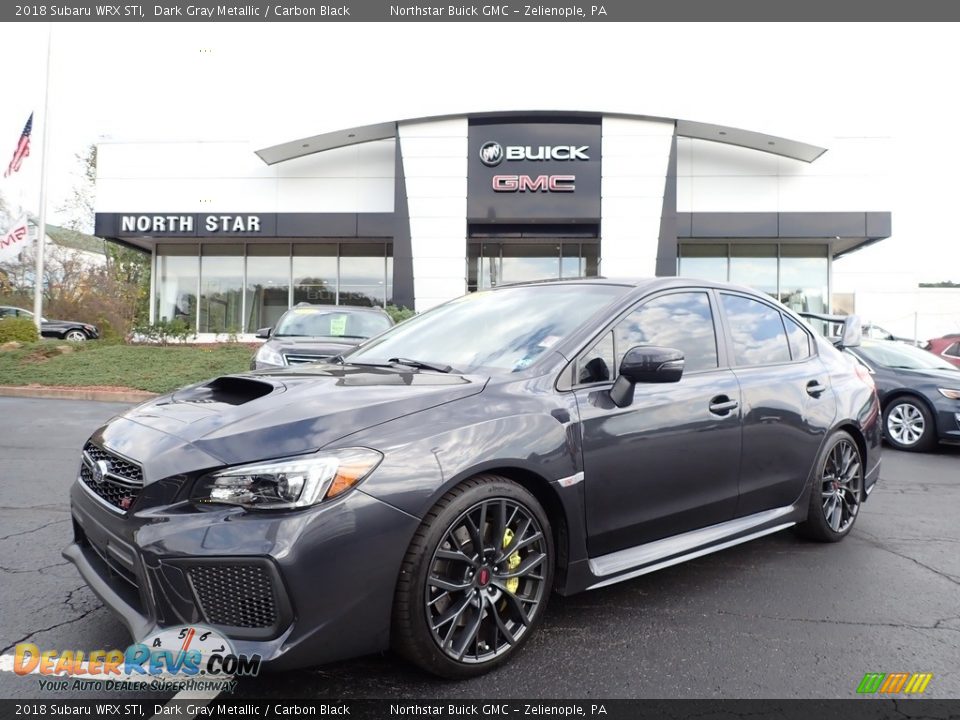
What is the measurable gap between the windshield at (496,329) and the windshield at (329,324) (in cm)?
622

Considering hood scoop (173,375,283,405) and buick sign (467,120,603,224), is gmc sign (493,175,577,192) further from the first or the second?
hood scoop (173,375,283,405)

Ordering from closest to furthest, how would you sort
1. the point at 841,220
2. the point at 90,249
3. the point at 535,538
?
the point at 535,538, the point at 841,220, the point at 90,249

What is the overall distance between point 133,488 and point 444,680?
51.3 inches

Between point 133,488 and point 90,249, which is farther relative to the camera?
point 90,249

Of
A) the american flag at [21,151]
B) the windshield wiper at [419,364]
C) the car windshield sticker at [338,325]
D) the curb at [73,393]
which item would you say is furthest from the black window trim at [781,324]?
the american flag at [21,151]

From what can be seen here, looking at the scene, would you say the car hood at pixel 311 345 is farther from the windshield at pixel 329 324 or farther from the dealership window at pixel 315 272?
the dealership window at pixel 315 272

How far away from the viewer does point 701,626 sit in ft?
9.59

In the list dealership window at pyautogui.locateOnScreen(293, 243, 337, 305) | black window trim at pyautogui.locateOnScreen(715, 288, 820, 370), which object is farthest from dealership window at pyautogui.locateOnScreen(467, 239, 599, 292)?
black window trim at pyautogui.locateOnScreen(715, 288, 820, 370)

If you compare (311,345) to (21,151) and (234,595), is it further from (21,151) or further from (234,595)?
(21,151)

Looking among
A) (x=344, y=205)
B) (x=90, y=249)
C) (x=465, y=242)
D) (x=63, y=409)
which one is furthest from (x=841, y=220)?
(x=90, y=249)

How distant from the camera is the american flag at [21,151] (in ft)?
62.3

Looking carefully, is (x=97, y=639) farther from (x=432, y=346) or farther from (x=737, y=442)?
(x=737, y=442)

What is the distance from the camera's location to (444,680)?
238 cm

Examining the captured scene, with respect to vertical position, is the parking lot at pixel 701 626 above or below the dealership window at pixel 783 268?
below
